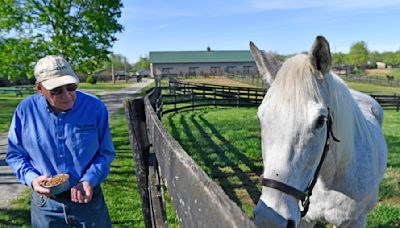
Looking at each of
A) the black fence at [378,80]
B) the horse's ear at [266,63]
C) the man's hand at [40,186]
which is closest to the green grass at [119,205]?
the man's hand at [40,186]

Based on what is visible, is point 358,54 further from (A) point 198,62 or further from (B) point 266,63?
(B) point 266,63

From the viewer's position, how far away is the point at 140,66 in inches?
4948

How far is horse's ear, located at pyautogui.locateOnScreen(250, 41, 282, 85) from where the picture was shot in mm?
2311

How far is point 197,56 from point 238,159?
74431 mm

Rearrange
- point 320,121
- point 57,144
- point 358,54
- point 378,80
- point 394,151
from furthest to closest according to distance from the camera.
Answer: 1. point 358,54
2. point 378,80
3. point 394,151
4. point 57,144
5. point 320,121

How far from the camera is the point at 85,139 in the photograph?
225 centimetres

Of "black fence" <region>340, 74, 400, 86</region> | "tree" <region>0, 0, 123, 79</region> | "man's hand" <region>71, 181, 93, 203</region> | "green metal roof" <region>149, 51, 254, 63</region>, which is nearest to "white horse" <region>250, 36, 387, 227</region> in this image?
"man's hand" <region>71, 181, 93, 203</region>

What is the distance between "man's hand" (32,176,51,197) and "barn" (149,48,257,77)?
245ft

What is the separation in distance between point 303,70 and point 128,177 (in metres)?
4.69

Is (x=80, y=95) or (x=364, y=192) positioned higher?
(x=80, y=95)

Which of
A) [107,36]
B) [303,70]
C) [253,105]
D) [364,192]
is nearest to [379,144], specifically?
[364,192]

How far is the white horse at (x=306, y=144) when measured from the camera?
173 cm

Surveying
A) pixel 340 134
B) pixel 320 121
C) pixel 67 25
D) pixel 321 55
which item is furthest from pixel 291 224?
pixel 67 25

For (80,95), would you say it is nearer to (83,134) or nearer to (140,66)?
(83,134)
